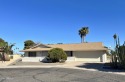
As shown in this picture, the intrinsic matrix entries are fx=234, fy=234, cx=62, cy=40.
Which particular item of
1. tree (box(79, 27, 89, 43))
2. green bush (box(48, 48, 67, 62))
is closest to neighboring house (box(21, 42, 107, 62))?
green bush (box(48, 48, 67, 62))

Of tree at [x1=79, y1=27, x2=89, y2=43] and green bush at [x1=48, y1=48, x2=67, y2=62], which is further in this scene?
tree at [x1=79, y1=27, x2=89, y2=43]

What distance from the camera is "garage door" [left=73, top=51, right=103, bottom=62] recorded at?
1839 inches

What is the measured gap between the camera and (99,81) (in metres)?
15.5

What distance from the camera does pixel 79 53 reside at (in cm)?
4828

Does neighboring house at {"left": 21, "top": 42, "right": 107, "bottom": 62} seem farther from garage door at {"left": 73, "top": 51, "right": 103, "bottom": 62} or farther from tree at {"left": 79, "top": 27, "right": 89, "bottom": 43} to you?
tree at {"left": 79, "top": 27, "right": 89, "bottom": 43}

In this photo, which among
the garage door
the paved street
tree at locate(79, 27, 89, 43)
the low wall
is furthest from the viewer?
tree at locate(79, 27, 89, 43)

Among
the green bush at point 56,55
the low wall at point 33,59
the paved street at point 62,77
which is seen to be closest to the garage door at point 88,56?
the green bush at point 56,55

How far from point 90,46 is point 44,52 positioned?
384 inches

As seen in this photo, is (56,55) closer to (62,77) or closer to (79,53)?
(79,53)

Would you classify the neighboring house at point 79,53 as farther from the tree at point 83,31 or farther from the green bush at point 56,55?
the tree at point 83,31

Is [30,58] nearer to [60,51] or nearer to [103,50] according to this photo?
[60,51]

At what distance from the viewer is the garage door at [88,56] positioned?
46.7 metres

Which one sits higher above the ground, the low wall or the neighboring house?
the neighboring house

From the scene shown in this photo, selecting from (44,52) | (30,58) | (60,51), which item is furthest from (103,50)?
(30,58)
